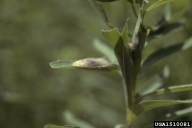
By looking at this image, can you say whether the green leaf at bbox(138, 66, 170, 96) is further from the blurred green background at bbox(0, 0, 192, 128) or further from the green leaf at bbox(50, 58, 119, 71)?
the blurred green background at bbox(0, 0, 192, 128)

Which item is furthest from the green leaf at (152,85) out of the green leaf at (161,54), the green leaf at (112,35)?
the green leaf at (112,35)

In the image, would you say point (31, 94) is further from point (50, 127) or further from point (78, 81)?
point (50, 127)

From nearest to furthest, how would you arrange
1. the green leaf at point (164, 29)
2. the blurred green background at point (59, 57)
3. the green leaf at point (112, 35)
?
the green leaf at point (112, 35) < the green leaf at point (164, 29) < the blurred green background at point (59, 57)

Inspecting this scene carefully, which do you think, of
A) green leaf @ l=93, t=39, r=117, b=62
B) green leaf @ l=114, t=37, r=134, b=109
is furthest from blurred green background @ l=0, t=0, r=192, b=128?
green leaf @ l=114, t=37, r=134, b=109

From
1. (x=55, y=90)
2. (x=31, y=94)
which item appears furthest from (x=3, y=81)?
(x=55, y=90)

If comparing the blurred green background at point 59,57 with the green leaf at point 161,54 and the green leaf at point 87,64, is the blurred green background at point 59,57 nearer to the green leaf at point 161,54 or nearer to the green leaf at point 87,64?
the green leaf at point 161,54

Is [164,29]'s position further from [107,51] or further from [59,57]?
[59,57]

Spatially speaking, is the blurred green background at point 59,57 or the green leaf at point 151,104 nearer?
the green leaf at point 151,104
